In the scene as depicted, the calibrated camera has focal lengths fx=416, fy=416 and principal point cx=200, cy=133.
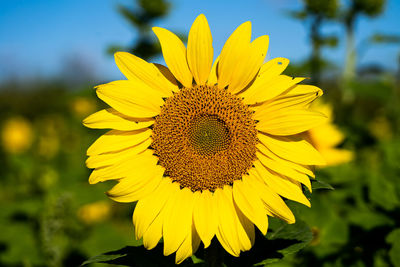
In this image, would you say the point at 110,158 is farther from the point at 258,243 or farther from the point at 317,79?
the point at 317,79

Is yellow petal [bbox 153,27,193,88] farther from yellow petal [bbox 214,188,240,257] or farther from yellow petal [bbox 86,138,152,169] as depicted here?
yellow petal [bbox 214,188,240,257]

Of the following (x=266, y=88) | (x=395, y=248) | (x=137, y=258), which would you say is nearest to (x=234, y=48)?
(x=266, y=88)

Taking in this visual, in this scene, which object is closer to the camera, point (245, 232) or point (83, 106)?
point (245, 232)

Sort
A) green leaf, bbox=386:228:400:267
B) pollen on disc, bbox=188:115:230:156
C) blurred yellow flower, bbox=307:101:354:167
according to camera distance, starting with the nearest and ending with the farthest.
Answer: pollen on disc, bbox=188:115:230:156 → green leaf, bbox=386:228:400:267 → blurred yellow flower, bbox=307:101:354:167

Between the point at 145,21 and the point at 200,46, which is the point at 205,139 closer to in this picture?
the point at 200,46

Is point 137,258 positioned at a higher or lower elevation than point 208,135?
lower

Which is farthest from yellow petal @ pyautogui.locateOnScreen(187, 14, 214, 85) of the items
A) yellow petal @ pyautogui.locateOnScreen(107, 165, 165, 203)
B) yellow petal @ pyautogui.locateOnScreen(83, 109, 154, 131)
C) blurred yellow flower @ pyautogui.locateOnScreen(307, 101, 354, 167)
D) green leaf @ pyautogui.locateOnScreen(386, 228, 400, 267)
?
blurred yellow flower @ pyautogui.locateOnScreen(307, 101, 354, 167)
